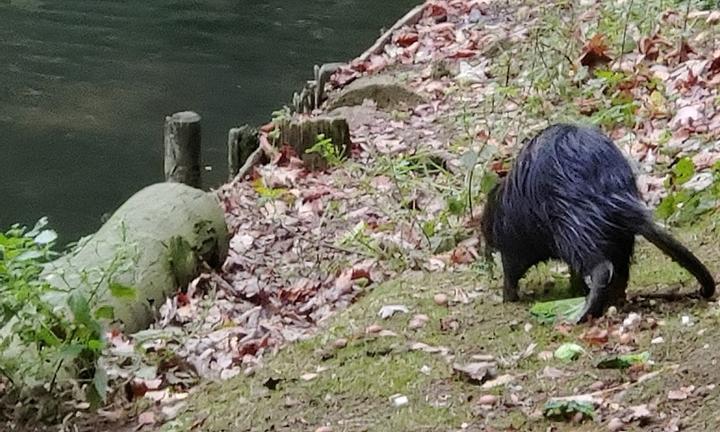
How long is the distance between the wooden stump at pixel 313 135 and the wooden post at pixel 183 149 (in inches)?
25.7

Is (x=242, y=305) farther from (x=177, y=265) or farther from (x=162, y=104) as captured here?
(x=162, y=104)

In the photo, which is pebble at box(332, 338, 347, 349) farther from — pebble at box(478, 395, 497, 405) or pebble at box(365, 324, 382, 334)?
pebble at box(478, 395, 497, 405)

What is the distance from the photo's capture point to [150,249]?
6512 millimetres

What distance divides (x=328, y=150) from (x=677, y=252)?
177 inches

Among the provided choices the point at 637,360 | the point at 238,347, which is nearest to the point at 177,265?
the point at 238,347

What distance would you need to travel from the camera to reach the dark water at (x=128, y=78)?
40.5 feet

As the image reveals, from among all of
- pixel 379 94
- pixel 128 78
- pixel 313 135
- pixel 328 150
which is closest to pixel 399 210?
pixel 328 150

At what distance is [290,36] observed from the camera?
17406 millimetres

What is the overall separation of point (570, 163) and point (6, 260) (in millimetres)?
2153

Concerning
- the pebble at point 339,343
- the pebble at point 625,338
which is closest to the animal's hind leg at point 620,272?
the pebble at point 625,338

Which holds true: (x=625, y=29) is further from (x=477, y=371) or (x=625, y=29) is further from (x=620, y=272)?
(x=477, y=371)

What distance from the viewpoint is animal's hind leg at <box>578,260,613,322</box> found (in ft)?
15.4

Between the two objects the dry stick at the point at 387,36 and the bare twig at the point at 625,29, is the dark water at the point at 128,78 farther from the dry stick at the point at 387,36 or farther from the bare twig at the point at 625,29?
the bare twig at the point at 625,29

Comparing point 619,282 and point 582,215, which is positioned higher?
point 582,215
